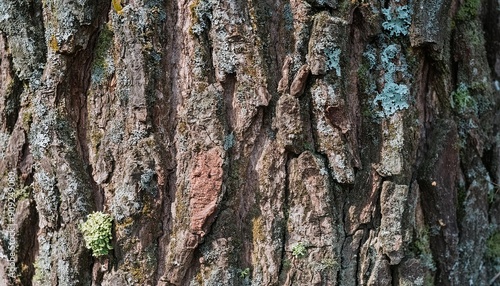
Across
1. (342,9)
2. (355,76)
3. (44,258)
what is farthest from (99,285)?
(342,9)

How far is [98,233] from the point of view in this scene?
5.26 ft

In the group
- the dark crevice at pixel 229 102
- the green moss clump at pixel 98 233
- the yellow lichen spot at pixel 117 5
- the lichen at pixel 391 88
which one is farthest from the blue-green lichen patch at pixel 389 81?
the green moss clump at pixel 98 233

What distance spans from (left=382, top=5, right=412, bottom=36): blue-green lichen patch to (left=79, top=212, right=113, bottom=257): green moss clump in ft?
3.74

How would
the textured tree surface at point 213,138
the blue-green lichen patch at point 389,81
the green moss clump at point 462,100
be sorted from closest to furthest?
the textured tree surface at point 213,138, the blue-green lichen patch at point 389,81, the green moss clump at point 462,100

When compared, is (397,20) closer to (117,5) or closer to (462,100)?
(462,100)

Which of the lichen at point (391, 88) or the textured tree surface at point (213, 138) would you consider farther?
the lichen at point (391, 88)

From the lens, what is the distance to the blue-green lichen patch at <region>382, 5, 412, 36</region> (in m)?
1.72

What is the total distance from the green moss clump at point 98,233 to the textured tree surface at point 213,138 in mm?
24

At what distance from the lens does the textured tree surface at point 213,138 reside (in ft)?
5.22

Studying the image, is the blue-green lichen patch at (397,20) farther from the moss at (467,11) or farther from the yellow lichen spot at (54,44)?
the yellow lichen spot at (54,44)

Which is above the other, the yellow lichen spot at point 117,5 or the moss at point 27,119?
the yellow lichen spot at point 117,5

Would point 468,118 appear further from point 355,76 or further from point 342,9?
point 342,9

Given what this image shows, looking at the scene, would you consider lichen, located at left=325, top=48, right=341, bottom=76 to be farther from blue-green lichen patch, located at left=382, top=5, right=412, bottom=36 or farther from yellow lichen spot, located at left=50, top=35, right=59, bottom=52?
yellow lichen spot, located at left=50, top=35, right=59, bottom=52

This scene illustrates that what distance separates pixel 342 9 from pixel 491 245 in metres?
1.14
